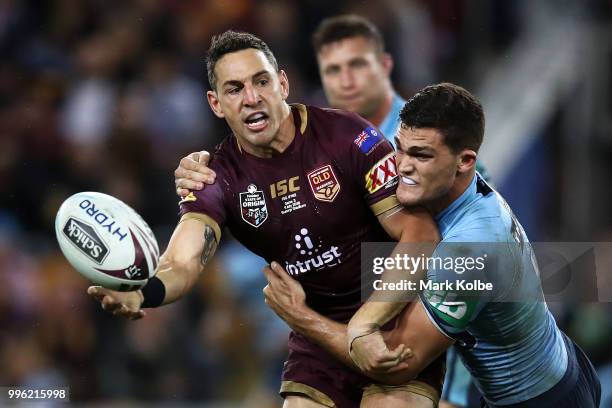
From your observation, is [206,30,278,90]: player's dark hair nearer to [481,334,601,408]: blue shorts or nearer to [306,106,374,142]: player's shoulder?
[306,106,374,142]: player's shoulder

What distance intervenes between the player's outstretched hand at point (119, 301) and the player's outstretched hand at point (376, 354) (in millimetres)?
894

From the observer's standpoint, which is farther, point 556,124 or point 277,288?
point 556,124

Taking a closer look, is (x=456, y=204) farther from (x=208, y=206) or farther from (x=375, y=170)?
(x=208, y=206)

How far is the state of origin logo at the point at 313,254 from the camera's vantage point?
4.73 m

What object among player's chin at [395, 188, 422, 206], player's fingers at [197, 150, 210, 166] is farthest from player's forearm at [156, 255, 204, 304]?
player's chin at [395, 188, 422, 206]

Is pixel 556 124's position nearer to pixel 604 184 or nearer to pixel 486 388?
pixel 604 184

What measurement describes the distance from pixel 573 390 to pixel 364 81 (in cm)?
235

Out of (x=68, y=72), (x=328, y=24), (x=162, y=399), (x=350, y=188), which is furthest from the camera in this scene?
(x=68, y=72)

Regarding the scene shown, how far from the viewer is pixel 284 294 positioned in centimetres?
480

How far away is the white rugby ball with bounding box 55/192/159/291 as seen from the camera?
4.13m

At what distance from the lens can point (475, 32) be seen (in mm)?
10617

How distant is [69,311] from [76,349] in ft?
1.02

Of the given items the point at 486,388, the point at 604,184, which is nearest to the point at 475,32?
the point at 604,184

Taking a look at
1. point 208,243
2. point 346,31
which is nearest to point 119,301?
point 208,243
